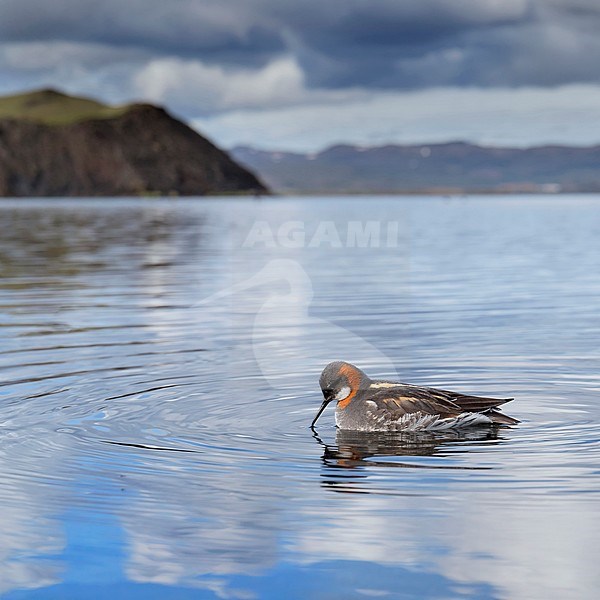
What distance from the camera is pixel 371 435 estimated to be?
1238cm

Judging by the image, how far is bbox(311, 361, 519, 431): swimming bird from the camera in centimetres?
1219

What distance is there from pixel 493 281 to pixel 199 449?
2172cm

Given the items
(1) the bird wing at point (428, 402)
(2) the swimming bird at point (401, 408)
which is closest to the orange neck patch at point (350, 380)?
(2) the swimming bird at point (401, 408)

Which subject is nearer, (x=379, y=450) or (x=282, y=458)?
(x=282, y=458)

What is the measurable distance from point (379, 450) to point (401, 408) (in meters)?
0.67

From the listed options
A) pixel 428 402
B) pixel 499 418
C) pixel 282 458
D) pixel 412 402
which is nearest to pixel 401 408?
pixel 412 402

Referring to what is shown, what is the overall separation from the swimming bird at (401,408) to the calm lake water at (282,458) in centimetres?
17

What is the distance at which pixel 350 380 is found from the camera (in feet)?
41.2

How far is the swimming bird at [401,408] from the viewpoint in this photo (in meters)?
12.2

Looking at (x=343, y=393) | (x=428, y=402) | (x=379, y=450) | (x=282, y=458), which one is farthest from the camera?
(x=343, y=393)

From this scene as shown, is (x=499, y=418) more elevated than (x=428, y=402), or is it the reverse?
(x=428, y=402)

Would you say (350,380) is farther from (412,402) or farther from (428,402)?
(428,402)

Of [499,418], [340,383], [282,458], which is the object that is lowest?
[282,458]

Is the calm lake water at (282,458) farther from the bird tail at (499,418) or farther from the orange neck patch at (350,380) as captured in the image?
the orange neck patch at (350,380)
